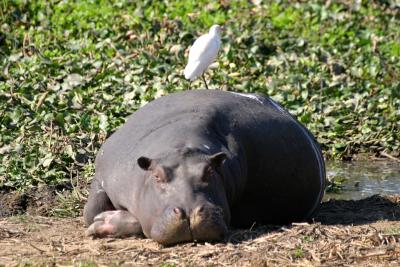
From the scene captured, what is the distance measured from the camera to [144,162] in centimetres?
713

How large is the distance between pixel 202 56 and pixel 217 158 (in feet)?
19.4

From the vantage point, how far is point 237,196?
7.77 meters

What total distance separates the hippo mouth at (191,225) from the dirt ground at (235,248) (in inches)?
2.5

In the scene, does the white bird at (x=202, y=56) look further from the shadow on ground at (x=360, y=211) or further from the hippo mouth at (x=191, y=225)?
the hippo mouth at (x=191, y=225)

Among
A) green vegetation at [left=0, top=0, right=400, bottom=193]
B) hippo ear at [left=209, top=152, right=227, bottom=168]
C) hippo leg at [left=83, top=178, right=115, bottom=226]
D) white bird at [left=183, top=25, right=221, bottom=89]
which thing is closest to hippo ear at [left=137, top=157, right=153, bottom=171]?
hippo ear at [left=209, top=152, right=227, bottom=168]

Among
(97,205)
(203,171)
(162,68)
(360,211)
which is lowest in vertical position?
(162,68)

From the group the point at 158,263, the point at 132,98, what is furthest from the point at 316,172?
the point at 132,98

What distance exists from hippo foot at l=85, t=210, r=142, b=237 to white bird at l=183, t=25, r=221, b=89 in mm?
5228

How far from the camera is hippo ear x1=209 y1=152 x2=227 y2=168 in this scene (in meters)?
7.10

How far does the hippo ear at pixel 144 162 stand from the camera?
23.3 ft

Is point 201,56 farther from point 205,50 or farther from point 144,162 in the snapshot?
point 144,162

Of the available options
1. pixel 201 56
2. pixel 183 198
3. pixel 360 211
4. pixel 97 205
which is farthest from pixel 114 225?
pixel 201 56

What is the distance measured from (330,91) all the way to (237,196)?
19.5 feet

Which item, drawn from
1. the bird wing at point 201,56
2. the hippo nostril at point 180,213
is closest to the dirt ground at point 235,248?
→ the hippo nostril at point 180,213
